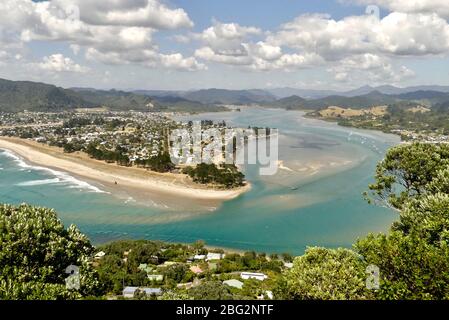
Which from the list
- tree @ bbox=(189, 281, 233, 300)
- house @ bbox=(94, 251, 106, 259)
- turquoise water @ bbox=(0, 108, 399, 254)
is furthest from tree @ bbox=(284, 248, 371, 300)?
house @ bbox=(94, 251, 106, 259)

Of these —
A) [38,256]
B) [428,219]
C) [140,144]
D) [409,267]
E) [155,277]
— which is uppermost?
[428,219]

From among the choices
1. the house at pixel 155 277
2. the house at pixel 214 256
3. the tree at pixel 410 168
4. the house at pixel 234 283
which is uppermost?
the tree at pixel 410 168

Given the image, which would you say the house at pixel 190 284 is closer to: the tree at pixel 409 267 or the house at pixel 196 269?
the house at pixel 196 269

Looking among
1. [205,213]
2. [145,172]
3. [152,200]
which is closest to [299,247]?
[205,213]

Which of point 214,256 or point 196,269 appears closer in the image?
point 196,269

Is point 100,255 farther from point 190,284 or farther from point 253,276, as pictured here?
point 253,276

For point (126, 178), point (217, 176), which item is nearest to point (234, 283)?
point (217, 176)

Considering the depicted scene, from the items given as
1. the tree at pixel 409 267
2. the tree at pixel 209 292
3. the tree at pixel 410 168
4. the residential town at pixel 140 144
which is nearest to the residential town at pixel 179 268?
the tree at pixel 209 292
